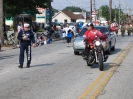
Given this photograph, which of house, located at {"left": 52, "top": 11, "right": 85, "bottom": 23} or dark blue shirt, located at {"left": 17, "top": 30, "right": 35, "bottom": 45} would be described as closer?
dark blue shirt, located at {"left": 17, "top": 30, "right": 35, "bottom": 45}

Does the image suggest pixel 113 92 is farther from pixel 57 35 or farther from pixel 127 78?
pixel 57 35

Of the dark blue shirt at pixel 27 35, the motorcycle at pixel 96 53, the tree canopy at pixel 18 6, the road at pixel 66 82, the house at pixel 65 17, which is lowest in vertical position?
the road at pixel 66 82

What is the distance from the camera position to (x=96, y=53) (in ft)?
46.7

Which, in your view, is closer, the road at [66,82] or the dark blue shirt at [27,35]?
the road at [66,82]

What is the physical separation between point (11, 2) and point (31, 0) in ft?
6.66

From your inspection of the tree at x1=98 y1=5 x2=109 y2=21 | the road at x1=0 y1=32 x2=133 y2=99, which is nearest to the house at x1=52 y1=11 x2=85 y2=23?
the tree at x1=98 y1=5 x2=109 y2=21

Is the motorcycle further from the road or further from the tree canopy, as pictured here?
the tree canopy

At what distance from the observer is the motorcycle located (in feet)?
45.8

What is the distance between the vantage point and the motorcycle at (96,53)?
1395cm

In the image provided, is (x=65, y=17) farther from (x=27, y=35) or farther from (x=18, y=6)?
(x=27, y=35)

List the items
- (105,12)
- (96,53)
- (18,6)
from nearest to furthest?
1. (96,53)
2. (18,6)
3. (105,12)

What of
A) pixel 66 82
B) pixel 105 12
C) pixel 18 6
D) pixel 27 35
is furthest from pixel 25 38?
pixel 105 12

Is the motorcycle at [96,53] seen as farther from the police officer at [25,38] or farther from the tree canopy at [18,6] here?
the tree canopy at [18,6]

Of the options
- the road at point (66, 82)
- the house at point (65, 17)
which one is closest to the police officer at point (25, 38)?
the road at point (66, 82)
